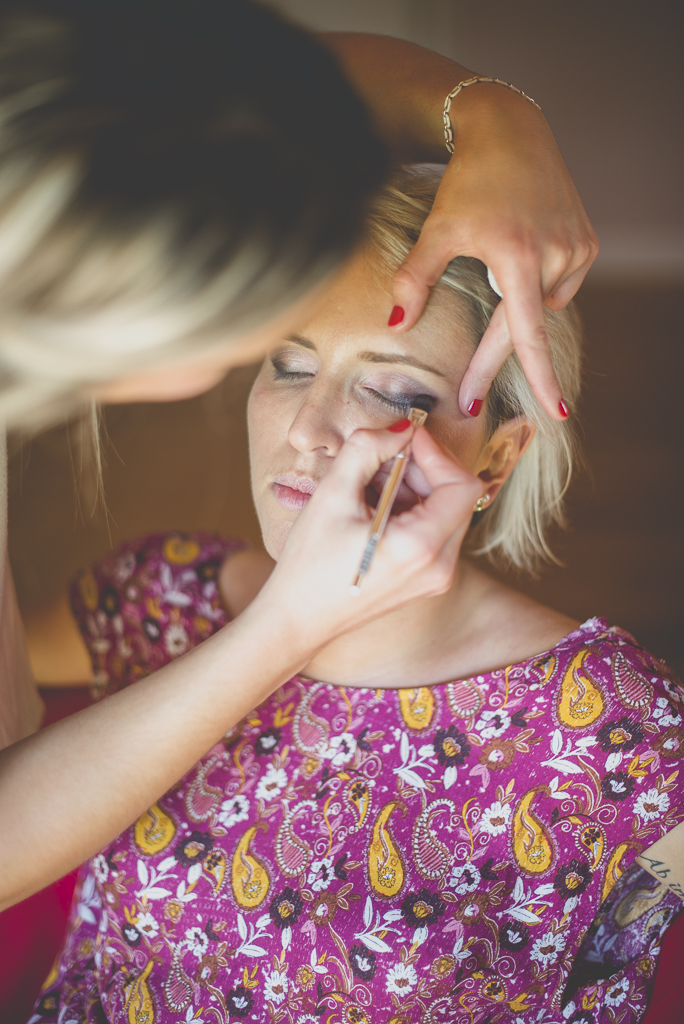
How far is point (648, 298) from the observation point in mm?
3965

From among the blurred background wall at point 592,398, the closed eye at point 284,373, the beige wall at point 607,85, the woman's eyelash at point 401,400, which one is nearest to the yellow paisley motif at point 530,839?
the woman's eyelash at point 401,400

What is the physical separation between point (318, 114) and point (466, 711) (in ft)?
2.68

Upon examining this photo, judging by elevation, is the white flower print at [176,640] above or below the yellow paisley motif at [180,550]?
below

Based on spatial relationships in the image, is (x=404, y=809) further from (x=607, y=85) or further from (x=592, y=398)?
(x=607, y=85)

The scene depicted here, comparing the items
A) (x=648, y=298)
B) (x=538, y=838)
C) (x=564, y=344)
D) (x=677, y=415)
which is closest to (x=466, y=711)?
(x=538, y=838)

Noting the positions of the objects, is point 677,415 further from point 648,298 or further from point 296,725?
point 296,725

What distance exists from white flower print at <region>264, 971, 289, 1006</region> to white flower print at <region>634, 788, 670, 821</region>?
540mm

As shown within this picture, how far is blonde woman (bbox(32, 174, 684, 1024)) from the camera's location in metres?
1.01

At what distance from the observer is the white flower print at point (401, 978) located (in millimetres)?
984

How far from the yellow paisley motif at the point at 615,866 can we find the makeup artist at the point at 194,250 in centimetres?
51

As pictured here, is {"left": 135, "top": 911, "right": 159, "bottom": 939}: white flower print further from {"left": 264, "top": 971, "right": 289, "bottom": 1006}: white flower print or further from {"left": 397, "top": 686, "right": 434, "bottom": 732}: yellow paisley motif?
{"left": 397, "top": 686, "right": 434, "bottom": 732}: yellow paisley motif

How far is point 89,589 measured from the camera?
144 cm

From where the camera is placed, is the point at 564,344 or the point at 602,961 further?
the point at 564,344

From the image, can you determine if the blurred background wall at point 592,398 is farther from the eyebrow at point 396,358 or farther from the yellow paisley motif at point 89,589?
the eyebrow at point 396,358
